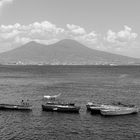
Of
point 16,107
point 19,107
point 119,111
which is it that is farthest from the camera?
point 16,107

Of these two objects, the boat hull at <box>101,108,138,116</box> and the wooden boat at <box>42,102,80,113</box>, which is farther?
the wooden boat at <box>42,102,80,113</box>

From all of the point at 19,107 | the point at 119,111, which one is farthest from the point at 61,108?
the point at 119,111

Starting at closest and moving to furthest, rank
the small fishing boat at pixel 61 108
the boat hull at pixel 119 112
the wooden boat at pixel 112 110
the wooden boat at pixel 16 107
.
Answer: the boat hull at pixel 119 112
the wooden boat at pixel 112 110
the small fishing boat at pixel 61 108
the wooden boat at pixel 16 107

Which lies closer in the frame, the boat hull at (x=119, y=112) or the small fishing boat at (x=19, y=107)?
the boat hull at (x=119, y=112)

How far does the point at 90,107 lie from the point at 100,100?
22.9 meters

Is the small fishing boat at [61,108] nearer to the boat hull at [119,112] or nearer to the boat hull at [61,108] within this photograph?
the boat hull at [61,108]

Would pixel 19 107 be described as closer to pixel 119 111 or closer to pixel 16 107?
pixel 16 107

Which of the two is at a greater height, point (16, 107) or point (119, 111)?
point (119, 111)

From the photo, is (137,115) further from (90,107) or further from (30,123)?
(30,123)

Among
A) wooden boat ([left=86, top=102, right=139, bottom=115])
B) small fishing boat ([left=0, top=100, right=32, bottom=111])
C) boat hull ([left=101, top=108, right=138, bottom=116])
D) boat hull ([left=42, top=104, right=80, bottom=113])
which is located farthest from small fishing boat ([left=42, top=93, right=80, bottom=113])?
boat hull ([left=101, top=108, right=138, bottom=116])

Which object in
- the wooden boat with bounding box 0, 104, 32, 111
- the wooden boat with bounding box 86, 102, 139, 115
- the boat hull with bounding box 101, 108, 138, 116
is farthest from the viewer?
the wooden boat with bounding box 0, 104, 32, 111

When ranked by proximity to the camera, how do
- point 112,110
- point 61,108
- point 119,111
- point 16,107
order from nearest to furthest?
point 112,110 → point 119,111 → point 61,108 → point 16,107

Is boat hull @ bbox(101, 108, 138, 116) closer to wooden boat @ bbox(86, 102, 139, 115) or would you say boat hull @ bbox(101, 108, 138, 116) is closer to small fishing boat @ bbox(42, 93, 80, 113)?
wooden boat @ bbox(86, 102, 139, 115)

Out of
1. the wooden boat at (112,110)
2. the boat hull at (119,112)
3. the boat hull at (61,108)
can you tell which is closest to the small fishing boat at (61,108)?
the boat hull at (61,108)
